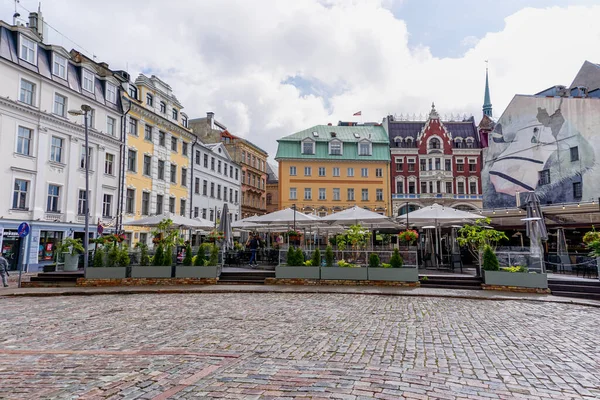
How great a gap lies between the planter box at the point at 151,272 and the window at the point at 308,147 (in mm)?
35790

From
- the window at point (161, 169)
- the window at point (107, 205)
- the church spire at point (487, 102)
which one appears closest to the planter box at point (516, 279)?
the window at point (107, 205)

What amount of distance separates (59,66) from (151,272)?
56.7ft

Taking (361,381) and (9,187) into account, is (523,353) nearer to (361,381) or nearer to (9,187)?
(361,381)

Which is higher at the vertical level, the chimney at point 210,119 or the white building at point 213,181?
the chimney at point 210,119

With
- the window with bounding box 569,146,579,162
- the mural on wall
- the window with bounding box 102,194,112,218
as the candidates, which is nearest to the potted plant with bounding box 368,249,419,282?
the window with bounding box 102,194,112,218

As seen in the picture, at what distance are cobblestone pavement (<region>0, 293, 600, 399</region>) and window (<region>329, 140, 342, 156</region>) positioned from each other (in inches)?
1610

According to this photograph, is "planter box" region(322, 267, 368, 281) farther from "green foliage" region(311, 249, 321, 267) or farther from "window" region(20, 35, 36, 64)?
"window" region(20, 35, 36, 64)

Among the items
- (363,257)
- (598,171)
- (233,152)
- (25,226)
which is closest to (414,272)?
(363,257)

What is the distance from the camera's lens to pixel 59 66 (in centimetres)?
2597

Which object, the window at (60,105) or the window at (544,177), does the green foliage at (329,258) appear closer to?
the window at (60,105)

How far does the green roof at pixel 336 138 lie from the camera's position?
50.8 meters

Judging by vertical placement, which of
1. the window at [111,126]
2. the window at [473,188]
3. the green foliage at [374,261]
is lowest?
the green foliage at [374,261]

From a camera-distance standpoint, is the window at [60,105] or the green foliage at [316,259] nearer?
the green foliage at [316,259]

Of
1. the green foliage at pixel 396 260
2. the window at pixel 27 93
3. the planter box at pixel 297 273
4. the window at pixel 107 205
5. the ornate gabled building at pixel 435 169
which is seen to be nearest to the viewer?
the green foliage at pixel 396 260
